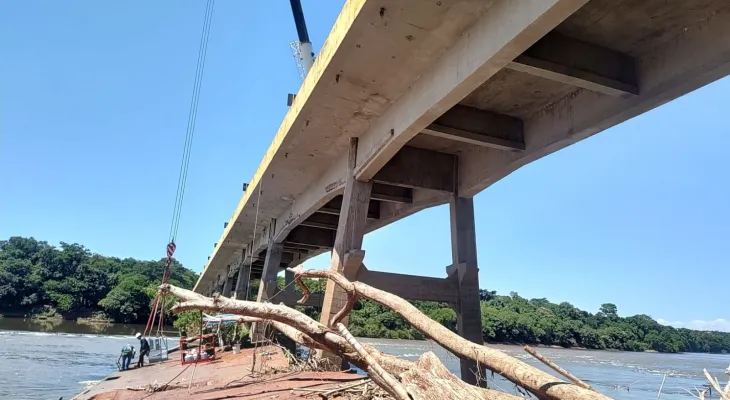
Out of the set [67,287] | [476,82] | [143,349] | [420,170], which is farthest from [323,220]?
[67,287]

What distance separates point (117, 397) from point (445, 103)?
7889 millimetres

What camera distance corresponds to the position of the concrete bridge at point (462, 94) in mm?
5816

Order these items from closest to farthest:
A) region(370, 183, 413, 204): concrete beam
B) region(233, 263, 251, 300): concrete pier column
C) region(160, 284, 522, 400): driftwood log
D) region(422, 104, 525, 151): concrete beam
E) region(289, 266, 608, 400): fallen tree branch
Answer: region(289, 266, 608, 400): fallen tree branch
region(160, 284, 522, 400): driftwood log
region(422, 104, 525, 151): concrete beam
region(370, 183, 413, 204): concrete beam
region(233, 263, 251, 300): concrete pier column

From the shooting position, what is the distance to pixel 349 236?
9.32m

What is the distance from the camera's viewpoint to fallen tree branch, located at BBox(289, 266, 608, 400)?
3.58 m

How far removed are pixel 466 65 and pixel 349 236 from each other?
4.28m

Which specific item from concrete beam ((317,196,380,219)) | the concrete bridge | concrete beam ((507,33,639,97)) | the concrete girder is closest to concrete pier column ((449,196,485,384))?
the concrete bridge

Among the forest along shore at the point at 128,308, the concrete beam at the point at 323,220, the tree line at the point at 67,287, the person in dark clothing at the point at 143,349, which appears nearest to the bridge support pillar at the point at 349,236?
the concrete beam at the point at 323,220

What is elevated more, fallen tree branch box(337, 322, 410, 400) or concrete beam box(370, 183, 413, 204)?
concrete beam box(370, 183, 413, 204)

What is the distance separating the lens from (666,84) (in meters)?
6.20

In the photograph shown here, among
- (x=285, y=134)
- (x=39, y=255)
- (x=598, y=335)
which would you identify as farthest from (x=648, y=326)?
(x=39, y=255)

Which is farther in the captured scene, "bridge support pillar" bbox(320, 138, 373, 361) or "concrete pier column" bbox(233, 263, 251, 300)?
"concrete pier column" bbox(233, 263, 251, 300)

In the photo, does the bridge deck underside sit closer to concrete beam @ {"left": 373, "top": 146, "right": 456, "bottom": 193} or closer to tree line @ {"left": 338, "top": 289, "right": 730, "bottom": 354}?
concrete beam @ {"left": 373, "top": 146, "right": 456, "bottom": 193}

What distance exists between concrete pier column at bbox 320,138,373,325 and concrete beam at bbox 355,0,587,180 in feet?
2.31
